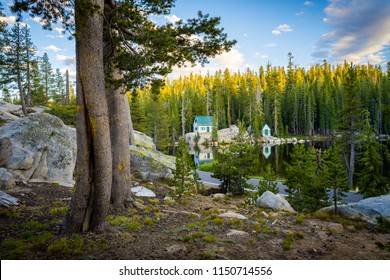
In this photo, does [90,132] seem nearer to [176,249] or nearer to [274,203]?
[176,249]

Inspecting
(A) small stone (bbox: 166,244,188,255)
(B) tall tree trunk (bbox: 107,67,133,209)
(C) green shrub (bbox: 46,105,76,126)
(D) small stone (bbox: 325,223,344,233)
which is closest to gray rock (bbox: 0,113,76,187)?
(B) tall tree trunk (bbox: 107,67,133,209)

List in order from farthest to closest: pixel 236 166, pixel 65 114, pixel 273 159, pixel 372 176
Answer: pixel 273 159 → pixel 65 114 → pixel 236 166 → pixel 372 176

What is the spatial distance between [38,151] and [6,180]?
186cm

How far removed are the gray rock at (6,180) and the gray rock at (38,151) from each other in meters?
0.63

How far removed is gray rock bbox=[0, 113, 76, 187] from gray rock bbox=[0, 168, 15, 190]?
0.63 meters

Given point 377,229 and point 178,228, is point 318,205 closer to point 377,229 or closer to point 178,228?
point 377,229

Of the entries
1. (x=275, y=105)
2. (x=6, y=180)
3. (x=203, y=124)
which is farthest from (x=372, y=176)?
(x=275, y=105)

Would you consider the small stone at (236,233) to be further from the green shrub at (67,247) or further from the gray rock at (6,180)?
the gray rock at (6,180)

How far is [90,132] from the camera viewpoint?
520cm

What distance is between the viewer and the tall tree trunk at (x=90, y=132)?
500 cm

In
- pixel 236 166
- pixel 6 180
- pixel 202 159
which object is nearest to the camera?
pixel 6 180

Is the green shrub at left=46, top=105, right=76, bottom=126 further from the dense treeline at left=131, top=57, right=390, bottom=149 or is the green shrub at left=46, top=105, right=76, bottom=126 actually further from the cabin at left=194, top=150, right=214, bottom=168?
the dense treeline at left=131, top=57, right=390, bottom=149

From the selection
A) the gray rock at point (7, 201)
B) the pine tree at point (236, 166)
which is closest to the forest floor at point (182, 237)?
the gray rock at point (7, 201)
